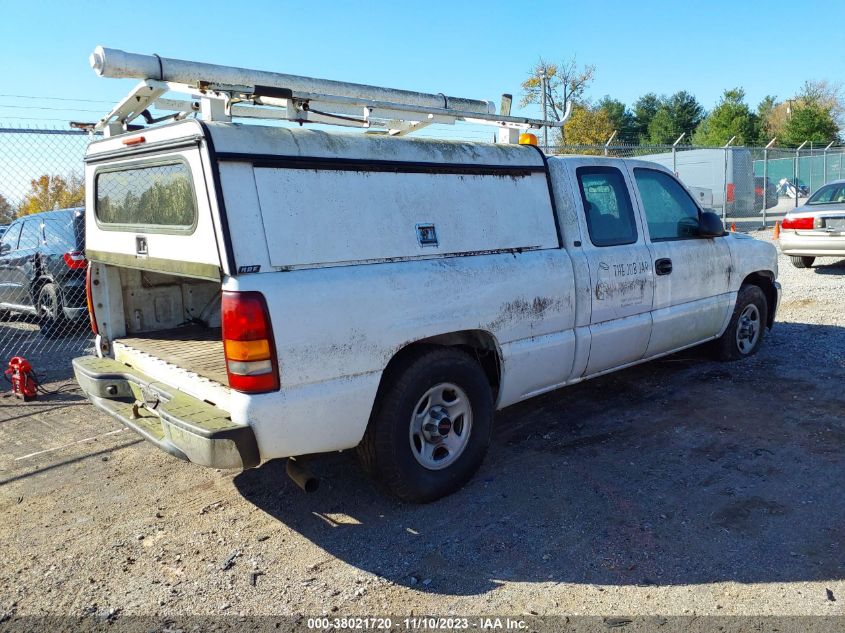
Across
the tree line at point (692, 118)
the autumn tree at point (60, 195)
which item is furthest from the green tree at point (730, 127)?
the autumn tree at point (60, 195)

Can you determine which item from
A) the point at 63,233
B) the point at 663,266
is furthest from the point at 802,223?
the point at 63,233

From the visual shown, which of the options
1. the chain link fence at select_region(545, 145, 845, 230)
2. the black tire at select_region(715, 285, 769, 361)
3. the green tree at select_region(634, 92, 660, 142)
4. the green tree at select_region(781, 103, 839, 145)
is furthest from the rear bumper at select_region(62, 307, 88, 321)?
the green tree at select_region(634, 92, 660, 142)

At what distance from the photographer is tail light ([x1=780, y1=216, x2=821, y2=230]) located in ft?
37.8

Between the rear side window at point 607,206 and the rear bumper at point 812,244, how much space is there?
7870 mm

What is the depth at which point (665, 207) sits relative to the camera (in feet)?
18.7

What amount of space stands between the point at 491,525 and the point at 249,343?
1.64m

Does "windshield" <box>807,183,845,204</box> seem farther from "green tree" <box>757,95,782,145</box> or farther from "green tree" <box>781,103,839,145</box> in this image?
"green tree" <box>757,95,782,145</box>

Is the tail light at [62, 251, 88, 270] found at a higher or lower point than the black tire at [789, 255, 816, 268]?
higher

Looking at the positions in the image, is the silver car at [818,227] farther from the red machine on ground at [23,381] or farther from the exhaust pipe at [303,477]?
the red machine on ground at [23,381]

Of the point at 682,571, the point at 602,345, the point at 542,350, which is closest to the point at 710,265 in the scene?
the point at 602,345

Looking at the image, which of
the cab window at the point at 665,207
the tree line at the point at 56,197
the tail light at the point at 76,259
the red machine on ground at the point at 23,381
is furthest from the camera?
the tree line at the point at 56,197

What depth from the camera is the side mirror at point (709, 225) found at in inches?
225

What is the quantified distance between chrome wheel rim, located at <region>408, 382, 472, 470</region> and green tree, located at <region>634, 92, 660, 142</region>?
77.3 meters

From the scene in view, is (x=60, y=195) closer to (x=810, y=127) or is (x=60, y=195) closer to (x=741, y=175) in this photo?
(x=741, y=175)
